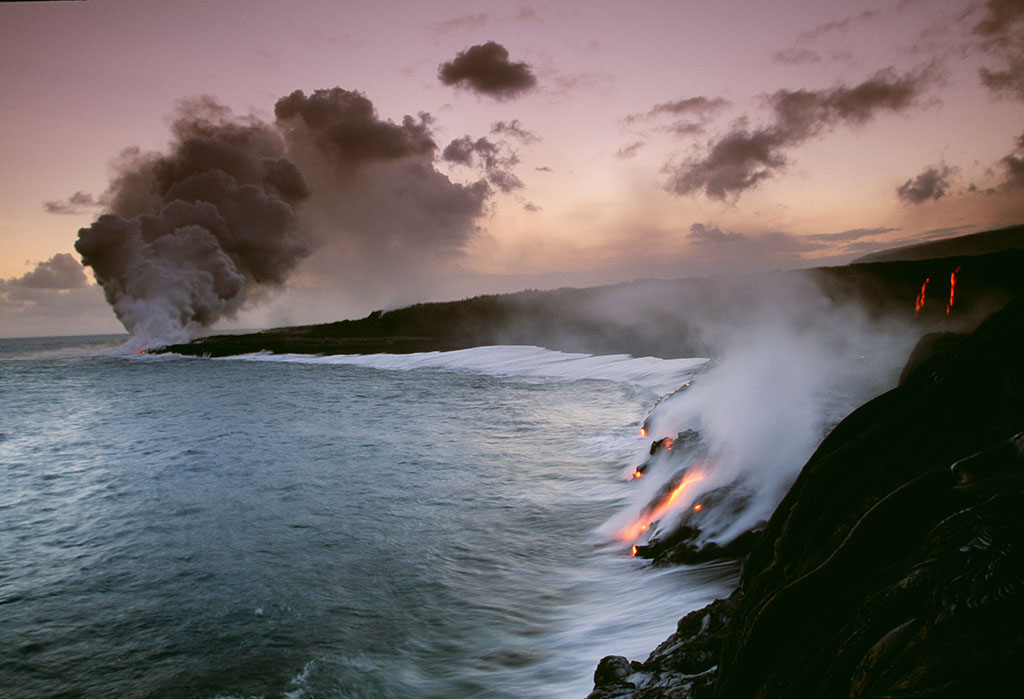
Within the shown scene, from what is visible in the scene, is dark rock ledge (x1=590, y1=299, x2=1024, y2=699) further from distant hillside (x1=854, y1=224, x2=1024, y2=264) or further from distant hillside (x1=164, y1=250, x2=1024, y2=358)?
distant hillside (x1=854, y1=224, x2=1024, y2=264)

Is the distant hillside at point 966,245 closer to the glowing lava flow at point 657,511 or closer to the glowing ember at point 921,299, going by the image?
the glowing ember at point 921,299

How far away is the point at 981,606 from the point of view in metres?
1.59

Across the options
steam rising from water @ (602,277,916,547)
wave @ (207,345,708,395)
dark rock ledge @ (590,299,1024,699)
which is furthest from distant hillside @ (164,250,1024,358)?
dark rock ledge @ (590,299,1024,699)

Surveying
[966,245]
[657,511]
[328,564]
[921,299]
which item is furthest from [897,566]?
[966,245]

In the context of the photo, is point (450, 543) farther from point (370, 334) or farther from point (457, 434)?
point (370, 334)

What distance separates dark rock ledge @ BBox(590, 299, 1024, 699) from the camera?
158 cm

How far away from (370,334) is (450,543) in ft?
258

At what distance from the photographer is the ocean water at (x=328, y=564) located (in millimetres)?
4973

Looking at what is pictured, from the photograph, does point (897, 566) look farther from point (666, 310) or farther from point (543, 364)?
point (666, 310)

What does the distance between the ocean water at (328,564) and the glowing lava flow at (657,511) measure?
0.34m

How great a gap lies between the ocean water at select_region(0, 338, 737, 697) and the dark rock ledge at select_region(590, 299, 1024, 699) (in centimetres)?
197

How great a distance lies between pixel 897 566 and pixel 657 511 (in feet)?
18.9

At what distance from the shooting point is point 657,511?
7703 millimetres

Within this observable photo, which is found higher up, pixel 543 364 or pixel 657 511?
pixel 543 364
